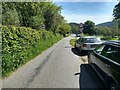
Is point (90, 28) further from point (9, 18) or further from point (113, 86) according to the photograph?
point (113, 86)

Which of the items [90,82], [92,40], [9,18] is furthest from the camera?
[92,40]

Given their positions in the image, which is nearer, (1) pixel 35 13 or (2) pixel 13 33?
(2) pixel 13 33

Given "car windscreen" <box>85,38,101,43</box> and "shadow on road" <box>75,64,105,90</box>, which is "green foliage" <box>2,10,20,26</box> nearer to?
"car windscreen" <box>85,38,101,43</box>

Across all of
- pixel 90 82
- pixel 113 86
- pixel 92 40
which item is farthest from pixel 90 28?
pixel 113 86

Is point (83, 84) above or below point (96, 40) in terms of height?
below

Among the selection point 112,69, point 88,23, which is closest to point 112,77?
point 112,69

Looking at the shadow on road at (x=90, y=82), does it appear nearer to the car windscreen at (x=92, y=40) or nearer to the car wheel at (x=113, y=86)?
the car wheel at (x=113, y=86)

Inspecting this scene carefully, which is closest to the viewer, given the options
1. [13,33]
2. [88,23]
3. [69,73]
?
[69,73]

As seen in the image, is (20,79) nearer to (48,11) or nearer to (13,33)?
(13,33)

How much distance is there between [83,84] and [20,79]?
8.06 ft

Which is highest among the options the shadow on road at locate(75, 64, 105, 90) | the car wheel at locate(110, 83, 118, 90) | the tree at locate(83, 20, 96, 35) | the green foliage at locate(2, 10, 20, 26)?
the tree at locate(83, 20, 96, 35)

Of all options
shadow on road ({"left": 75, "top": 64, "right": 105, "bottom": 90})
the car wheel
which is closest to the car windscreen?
shadow on road ({"left": 75, "top": 64, "right": 105, "bottom": 90})

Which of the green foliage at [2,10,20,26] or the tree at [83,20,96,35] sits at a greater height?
the tree at [83,20,96,35]

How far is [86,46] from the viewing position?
1504 centimetres
